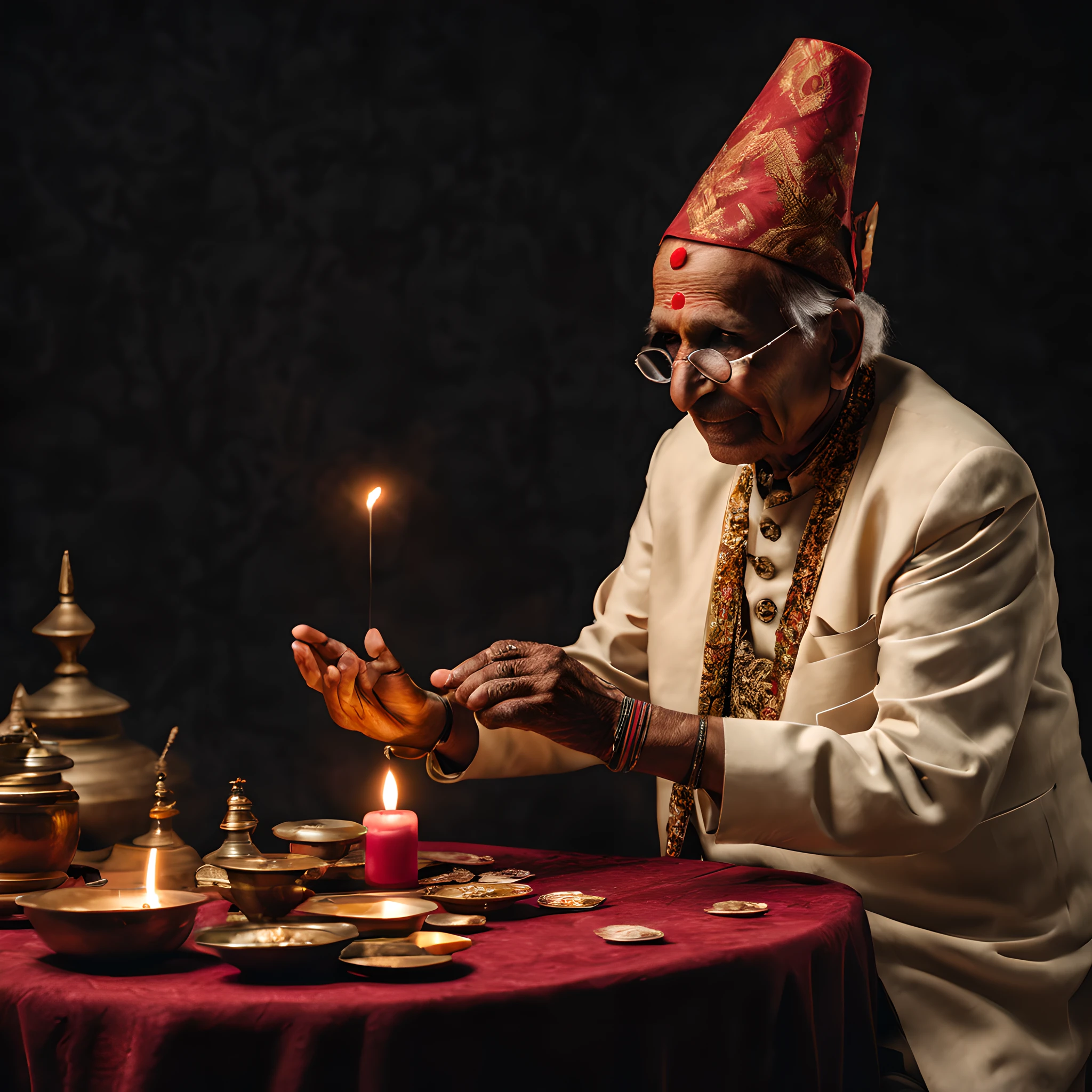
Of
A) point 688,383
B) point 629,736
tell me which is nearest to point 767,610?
point 688,383

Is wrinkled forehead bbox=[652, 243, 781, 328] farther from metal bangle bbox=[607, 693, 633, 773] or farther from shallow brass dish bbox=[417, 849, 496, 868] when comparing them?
shallow brass dish bbox=[417, 849, 496, 868]

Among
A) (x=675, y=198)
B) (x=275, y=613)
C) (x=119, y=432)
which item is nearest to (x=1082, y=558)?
(x=675, y=198)

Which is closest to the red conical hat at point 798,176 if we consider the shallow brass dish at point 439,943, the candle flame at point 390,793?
the candle flame at point 390,793

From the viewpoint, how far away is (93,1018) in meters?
1.36

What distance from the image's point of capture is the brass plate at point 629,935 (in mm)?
1631

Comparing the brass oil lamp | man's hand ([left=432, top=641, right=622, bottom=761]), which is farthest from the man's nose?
the brass oil lamp

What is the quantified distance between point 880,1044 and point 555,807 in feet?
5.46

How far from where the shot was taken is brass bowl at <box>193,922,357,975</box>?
4.65ft

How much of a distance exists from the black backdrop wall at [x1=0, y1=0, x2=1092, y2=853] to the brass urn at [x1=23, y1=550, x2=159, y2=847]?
0.92 meters

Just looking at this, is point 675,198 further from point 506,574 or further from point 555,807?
point 555,807

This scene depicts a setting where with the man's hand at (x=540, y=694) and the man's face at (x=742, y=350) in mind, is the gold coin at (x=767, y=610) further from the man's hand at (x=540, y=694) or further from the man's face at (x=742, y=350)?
the man's hand at (x=540, y=694)

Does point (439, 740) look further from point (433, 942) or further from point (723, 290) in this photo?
point (723, 290)

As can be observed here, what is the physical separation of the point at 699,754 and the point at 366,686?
554 mm

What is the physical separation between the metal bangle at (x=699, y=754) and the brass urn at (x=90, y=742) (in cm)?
115
